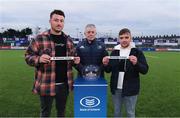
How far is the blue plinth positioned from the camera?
563 cm

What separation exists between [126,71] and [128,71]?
0.03 meters

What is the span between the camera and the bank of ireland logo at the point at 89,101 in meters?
5.65

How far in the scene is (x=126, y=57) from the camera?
20.2 feet

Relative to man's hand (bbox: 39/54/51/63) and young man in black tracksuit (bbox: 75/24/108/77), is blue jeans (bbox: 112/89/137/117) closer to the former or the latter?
young man in black tracksuit (bbox: 75/24/108/77)

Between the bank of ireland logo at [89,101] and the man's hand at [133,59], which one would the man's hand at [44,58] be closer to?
the bank of ireland logo at [89,101]

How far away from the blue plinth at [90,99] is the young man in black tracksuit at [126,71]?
2.43 feet

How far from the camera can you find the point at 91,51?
6426mm

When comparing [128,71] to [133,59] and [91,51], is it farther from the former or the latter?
[91,51]

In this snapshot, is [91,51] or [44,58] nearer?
[44,58]

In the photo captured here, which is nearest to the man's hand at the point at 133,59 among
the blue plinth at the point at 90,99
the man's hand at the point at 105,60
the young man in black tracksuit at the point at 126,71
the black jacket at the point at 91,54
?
the young man in black tracksuit at the point at 126,71

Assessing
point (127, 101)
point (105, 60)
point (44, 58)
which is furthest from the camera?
point (127, 101)

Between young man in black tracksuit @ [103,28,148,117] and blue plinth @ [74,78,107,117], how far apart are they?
2.43ft

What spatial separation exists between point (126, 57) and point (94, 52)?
1.84ft

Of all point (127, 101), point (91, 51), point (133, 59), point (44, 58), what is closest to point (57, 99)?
point (44, 58)
